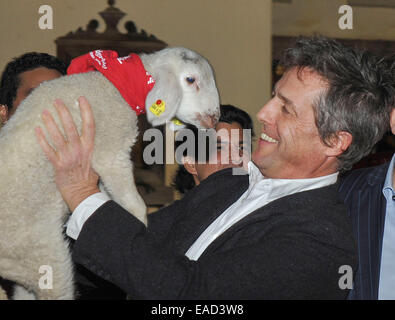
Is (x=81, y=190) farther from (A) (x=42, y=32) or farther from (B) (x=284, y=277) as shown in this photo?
(A) (x=42, y=32)

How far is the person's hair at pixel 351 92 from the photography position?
1303 mm

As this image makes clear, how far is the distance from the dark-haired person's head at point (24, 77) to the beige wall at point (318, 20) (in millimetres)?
3015

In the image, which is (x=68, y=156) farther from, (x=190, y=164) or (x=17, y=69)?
(x=190, y=164)

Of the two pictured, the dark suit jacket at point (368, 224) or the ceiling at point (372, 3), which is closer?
the dark suit jacket at point (368, 224)

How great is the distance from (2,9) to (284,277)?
3.91 metres

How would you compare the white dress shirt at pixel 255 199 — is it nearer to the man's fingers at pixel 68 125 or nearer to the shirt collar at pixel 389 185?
the shirt collar at pixel 389 185

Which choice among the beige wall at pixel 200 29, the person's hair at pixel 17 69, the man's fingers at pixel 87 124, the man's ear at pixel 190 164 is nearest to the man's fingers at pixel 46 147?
the man's fingers at pixel 87 124

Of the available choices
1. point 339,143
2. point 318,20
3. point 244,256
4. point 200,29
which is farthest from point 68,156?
point 318,20

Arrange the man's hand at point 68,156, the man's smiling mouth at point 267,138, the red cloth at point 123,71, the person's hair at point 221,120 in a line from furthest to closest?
the person's hair at point 221,120
the red cloth at point 123,71
the man's smiling mouth at point 267,138
the man's hand at point 68,156

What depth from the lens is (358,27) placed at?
15.2 feet

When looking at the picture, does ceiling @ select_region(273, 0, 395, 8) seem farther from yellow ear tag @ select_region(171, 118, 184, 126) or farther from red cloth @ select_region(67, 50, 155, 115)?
red cloth @ select_region(67, 50, 155, 115)

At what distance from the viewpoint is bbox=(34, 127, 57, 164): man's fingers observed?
4.26ft

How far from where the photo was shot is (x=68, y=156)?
4.30ft

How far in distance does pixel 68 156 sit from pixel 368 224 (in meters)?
0.87
